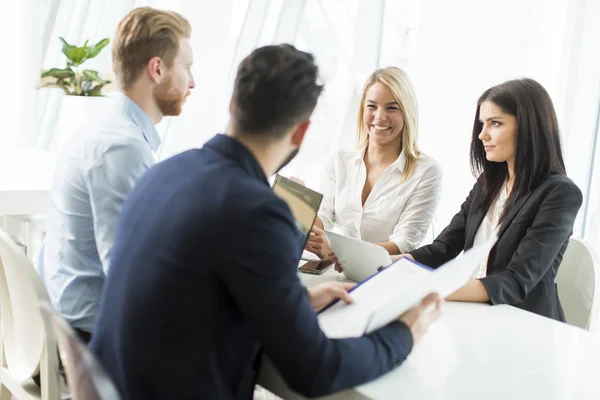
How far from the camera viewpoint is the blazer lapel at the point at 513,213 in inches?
84.4

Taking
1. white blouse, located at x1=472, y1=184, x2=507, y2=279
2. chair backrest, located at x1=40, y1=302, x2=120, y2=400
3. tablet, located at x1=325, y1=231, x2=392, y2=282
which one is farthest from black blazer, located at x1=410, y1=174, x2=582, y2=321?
chair backrest, located at x1=40, y1=302, x2=120, y2=400

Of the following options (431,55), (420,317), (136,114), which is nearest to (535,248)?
(420,317)

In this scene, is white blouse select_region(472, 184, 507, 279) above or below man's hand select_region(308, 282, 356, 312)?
above

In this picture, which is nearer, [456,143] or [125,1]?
[456,143]

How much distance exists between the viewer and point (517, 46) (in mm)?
4199

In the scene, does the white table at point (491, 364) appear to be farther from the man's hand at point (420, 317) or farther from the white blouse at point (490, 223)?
the white blouse at point (490, 223)

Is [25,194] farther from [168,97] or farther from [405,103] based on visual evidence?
[405,103]

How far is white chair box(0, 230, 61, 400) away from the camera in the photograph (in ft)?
5.00

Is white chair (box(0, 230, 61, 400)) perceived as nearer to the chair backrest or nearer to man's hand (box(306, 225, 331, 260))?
the chair backrest

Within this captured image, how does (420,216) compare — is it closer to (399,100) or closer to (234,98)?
(399,100)

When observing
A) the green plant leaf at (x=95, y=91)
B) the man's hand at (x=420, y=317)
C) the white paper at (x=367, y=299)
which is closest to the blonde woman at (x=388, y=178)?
the white paper at (x=367, y=299)

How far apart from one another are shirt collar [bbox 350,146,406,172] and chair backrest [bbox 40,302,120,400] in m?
1.88

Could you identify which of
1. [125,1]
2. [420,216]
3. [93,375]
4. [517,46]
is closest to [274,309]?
[93,375]

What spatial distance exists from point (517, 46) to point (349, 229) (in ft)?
6.64
